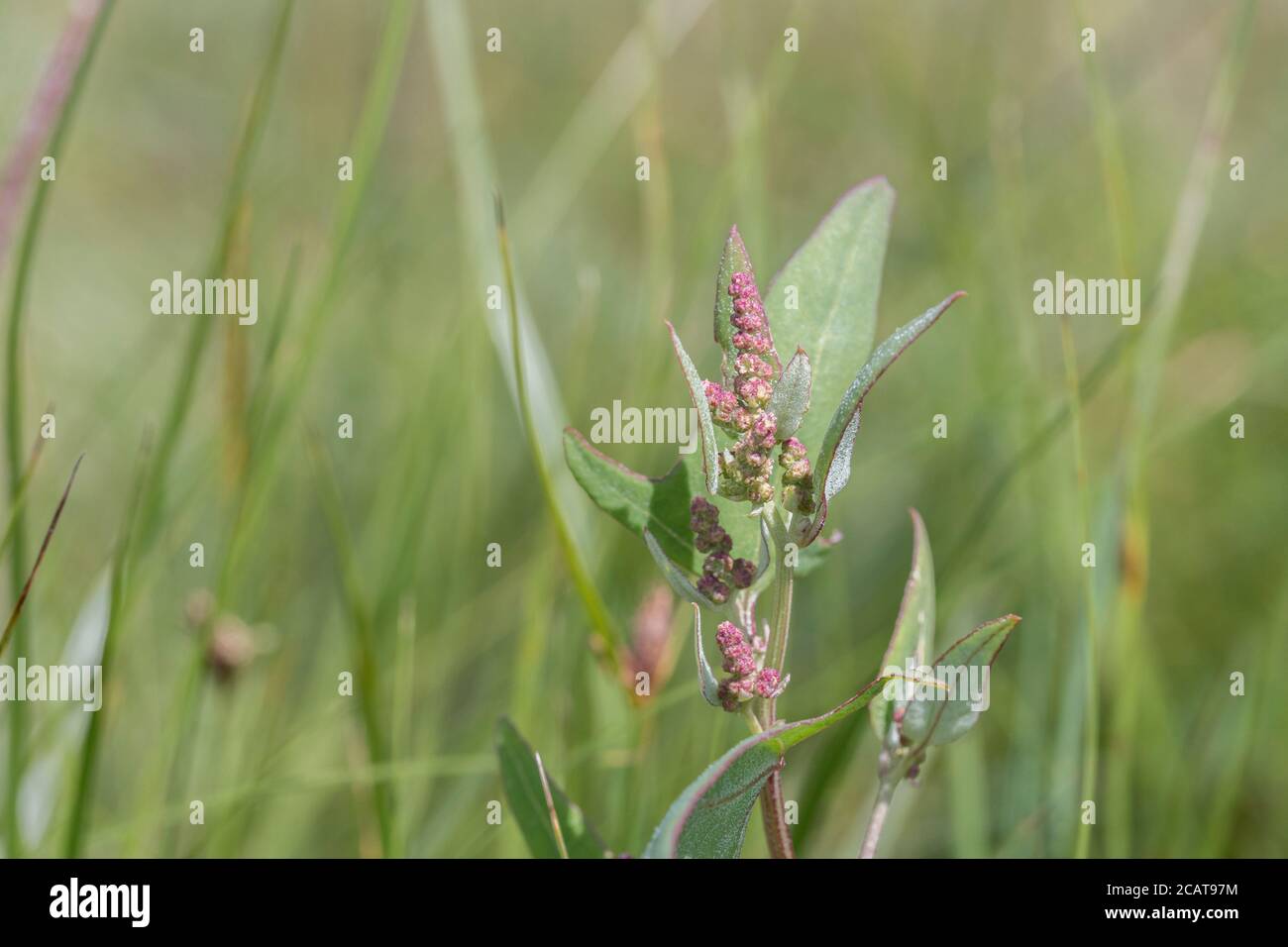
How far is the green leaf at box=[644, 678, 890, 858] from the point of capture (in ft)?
1.88

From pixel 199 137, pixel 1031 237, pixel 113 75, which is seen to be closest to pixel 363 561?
pixel 1031 237

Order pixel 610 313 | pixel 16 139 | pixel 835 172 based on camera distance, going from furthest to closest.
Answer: pixel 835 172
pixel 610 313
pixel 16 139

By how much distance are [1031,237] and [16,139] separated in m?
2.37

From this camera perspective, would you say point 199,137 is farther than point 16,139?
Yes

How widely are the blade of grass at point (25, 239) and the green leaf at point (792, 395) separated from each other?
0.70 meters

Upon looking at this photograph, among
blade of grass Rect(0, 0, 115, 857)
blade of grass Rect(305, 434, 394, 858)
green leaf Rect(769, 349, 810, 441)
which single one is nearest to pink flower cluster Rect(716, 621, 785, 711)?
green leaf Rect(769, 349, 810, 441)

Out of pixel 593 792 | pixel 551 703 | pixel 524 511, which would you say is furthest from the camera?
pixel 524 511

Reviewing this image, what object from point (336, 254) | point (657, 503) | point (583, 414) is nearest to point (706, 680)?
point (657, 503)

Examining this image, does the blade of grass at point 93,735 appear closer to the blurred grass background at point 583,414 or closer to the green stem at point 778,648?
the blurred grass background at point 583,414

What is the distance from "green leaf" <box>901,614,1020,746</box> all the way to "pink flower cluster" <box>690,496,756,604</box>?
0.40ft

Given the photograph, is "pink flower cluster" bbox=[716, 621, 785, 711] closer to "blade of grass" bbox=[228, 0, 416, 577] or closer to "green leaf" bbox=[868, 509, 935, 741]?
"green leaf" bbox=[868, 509, 935, 741]

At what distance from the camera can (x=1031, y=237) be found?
288cm

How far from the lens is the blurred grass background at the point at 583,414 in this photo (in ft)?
4.35

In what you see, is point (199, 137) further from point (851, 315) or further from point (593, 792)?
point (851, 315)
